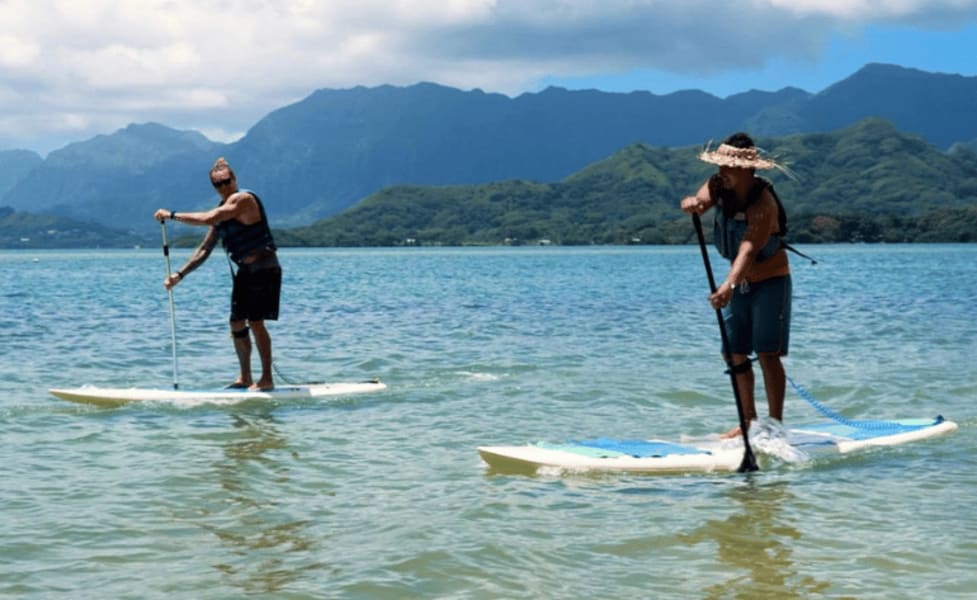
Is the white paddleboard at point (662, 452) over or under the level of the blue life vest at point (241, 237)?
under

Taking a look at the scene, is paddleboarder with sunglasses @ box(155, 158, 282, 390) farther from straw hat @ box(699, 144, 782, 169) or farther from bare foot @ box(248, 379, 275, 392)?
straw hat @ box(699, 144, 782, 169)

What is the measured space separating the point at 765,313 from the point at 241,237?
7.42 meters

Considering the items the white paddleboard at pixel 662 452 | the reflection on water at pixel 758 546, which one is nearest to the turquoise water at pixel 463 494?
the reflection on water at pixel 758 546

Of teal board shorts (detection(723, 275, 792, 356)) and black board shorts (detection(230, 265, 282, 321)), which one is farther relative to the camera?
black board shorts (detection(230, 265, 282, 321))

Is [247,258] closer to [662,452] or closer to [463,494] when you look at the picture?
[463,494]

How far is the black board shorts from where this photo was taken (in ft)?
48.3

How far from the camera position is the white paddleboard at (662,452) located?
10047mm

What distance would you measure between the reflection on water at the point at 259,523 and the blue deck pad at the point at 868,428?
219 inches

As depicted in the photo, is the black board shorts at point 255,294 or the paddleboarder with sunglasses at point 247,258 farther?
the black board shorts at point 255,294

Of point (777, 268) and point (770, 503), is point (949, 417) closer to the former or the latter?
point (777, 268)

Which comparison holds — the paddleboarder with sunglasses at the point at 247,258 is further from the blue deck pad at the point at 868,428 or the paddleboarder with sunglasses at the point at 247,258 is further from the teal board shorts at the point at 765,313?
the blue deck pad at the point at 868,428

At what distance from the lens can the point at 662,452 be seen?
10.4 meters

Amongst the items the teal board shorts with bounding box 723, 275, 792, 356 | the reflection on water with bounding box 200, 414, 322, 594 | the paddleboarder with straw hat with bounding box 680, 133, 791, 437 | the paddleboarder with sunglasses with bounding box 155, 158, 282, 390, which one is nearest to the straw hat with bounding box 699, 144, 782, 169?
the paddleboarder with straw hat with bounding box 680, 133, 791, 437

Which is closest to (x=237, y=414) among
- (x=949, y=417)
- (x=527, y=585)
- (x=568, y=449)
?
(x=568, y=449)
